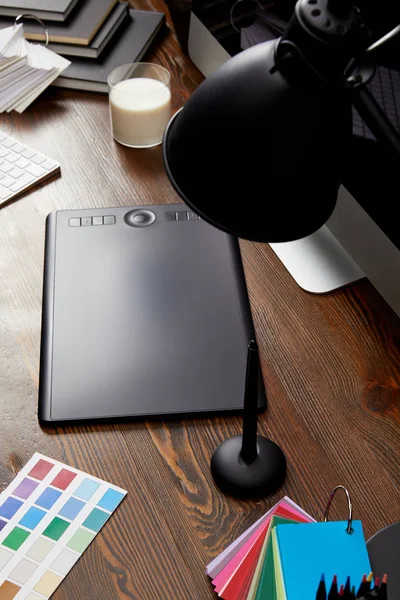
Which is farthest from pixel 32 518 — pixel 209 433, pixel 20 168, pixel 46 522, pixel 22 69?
pixel 22 69

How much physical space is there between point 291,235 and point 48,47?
1036 mm

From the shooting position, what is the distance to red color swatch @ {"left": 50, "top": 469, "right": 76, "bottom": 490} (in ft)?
2.75

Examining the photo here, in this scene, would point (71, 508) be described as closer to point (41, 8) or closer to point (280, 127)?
point (280, 127)

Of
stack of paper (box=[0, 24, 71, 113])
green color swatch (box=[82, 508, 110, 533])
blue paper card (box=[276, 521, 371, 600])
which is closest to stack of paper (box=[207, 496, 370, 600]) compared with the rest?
blue paper card (box=[276, 521, 371, 600])

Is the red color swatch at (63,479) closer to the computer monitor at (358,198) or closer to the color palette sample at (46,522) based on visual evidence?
the color palette sample at (46,522)

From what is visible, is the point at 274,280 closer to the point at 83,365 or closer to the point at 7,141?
the point at 83,365

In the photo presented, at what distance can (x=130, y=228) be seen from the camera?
3.70 ft

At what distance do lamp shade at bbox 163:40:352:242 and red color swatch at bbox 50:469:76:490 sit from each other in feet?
1.39

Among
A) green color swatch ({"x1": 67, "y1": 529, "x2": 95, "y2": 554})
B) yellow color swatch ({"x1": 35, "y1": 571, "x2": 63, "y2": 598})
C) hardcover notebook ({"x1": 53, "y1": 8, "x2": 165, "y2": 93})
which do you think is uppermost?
hardcover notebook ({"x1": 53, "y1": 8, "x2": 165, "y2": 93})

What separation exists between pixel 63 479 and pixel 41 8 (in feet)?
3.21

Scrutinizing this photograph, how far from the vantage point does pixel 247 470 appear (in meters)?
0.84

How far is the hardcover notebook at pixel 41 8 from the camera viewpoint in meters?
1.42

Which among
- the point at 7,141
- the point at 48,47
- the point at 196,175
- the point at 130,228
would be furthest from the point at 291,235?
the point at 48,47

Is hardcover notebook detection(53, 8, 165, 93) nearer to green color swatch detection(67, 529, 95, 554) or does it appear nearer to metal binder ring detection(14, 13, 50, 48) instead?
metal binder ring detection(14, 13, 50, 48)
